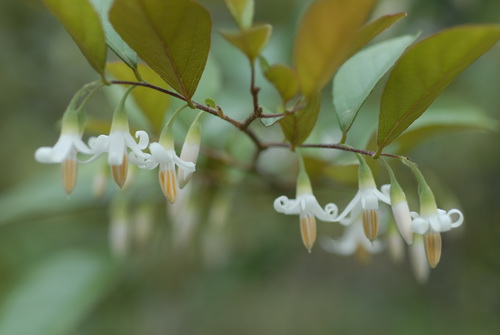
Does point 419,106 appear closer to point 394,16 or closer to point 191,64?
point 394,16

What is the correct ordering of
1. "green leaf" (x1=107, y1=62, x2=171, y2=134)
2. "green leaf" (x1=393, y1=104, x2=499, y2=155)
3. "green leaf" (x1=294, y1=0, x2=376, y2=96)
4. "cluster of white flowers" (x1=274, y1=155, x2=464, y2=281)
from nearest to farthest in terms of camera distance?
"green leaf" (x1=294, y1=0, x2=376, y2=96)
"cluster of white flowers" (x1=274, y1=155, x2=464, y2=281)
"green leaf" (x1=107, y1=62, x2=171, y2=134)
"green leaf" (x1=393, y1=104, x2=499, y2=155)

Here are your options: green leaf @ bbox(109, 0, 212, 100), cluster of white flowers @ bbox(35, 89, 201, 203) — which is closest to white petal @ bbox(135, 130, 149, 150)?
cluster of white flowers @ bbox(35, 89, 201, 203)

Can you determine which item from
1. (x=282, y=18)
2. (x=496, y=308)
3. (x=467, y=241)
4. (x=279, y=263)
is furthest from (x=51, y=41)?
(x=496, y=308)

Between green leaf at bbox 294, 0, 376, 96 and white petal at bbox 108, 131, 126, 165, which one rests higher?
green leaf at bbox 294, 0, 376, 96

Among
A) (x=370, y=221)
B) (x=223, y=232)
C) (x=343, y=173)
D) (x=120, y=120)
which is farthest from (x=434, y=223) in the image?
(x=223, y=232)

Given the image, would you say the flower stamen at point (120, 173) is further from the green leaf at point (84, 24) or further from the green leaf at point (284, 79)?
the green leaf at point (284, 79)

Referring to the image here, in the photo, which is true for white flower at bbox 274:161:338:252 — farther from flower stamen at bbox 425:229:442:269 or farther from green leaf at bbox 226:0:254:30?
green leaf at bbox 226:0:254:30
